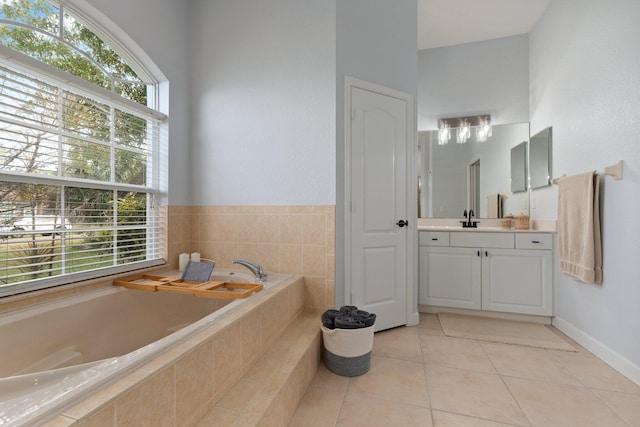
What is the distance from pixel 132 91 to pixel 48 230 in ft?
3.98

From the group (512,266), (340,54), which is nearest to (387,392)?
(512,266)

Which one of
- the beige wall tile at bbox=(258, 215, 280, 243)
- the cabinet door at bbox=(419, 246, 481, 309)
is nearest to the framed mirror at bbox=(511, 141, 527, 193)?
the cabinet door at bbox=(419, 246, 481, 309)

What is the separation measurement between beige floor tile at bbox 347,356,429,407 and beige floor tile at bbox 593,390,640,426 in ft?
3.08

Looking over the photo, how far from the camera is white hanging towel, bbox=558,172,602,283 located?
2.09 meters

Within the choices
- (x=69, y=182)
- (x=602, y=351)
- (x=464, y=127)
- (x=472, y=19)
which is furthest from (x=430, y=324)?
(x=472, y=19)

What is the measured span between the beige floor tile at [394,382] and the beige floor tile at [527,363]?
1.89 ft

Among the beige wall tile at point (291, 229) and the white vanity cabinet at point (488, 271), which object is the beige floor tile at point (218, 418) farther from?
the white vanity cabinet at point (488, 271)

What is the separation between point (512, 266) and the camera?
2787 mm

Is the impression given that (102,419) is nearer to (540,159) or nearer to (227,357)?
(227,357)

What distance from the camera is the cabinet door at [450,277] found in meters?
2.88

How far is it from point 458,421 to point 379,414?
38 cm

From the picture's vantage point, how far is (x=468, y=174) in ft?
11.1

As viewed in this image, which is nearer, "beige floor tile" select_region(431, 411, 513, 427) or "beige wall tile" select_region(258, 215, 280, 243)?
"beige floor tile" select_region(431, 411, 513, 427)

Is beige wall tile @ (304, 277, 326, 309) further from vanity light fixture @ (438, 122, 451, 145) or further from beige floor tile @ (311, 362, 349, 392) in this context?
vanity light fixture @ (438, 122, 451, 145)
